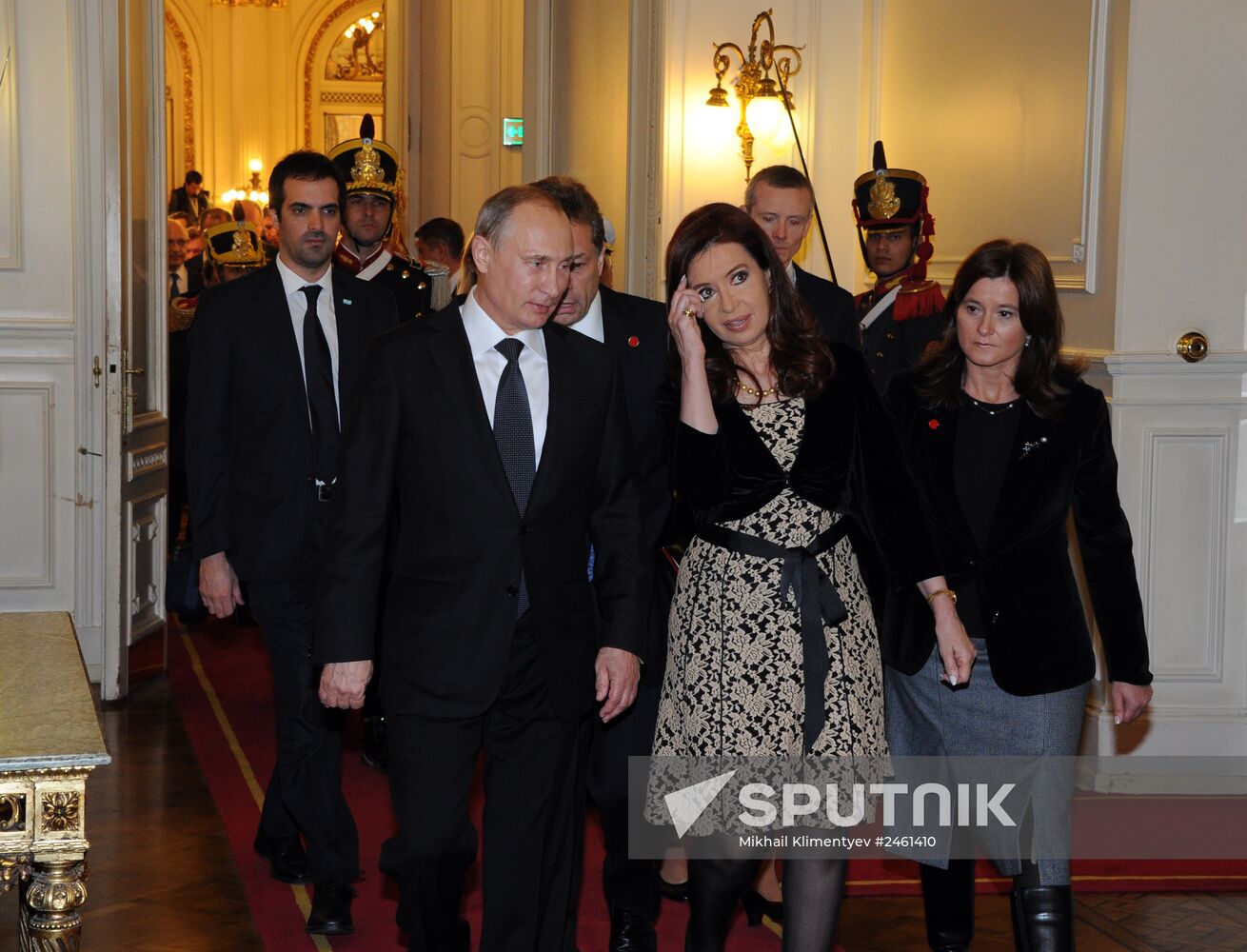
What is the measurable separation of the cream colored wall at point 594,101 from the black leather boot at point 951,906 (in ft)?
14.8

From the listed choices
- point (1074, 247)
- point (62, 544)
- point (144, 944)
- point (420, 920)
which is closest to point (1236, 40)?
point (1074, 247)

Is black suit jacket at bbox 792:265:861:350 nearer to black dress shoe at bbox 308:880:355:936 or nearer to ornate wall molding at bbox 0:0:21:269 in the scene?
black dress shoe at bbox 308:880:355:936

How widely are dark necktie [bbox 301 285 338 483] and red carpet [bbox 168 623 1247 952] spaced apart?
3.65ft

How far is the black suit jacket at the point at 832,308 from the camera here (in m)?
3.99

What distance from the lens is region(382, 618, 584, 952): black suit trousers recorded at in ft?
9.57

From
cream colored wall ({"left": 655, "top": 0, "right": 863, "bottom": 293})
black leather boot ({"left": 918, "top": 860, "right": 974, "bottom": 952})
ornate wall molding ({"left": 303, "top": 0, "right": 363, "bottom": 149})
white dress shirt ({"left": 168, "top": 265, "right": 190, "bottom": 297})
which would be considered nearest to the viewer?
black leather boot ({"left": 918, "top": 860, "right": 974, "bottom": 952})

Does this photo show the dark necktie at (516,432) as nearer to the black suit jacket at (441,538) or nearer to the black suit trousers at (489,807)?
the black suit jacket at (441,538)

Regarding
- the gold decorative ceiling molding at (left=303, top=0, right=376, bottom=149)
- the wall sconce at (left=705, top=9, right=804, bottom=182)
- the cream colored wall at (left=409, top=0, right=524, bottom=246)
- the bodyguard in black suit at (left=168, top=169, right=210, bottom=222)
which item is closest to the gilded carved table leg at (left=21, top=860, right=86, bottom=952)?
the wall sconce at (left=705, top=9, right=804, bottom=182)

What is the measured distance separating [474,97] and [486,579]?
11132 millimetres

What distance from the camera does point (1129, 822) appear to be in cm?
475

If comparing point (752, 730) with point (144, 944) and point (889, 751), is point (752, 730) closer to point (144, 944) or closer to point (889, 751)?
point (889, 751)

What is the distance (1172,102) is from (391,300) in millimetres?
2588

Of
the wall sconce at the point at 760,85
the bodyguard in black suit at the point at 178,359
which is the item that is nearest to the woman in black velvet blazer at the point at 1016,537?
the wall sconce at the point at 760,85

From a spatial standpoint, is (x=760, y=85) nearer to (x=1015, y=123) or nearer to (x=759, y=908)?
(x=1015, y=123)
